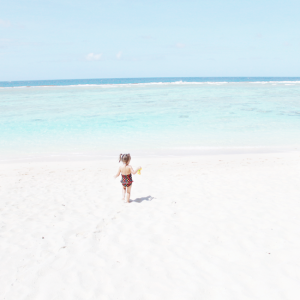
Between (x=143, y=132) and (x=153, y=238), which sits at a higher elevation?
(x=143, y=132)

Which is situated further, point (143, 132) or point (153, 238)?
point (143, 132)

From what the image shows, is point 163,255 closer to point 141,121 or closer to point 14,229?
point 14,229

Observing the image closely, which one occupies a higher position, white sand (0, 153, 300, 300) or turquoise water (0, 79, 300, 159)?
turquoise water (0, 79, 300, 159)

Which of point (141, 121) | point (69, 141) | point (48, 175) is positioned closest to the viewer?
point (48, 175)

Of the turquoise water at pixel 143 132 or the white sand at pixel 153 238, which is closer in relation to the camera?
the white sand at pixel 153 238

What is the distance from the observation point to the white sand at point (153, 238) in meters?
3.27

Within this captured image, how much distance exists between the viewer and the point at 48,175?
862 centimetres

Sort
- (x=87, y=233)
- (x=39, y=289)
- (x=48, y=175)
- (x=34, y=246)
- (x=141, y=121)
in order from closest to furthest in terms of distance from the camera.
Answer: (x=39, y=289)
(x=34, y=246)
(x=87, y=233)
(x=48, y=175)
(x=141, y=121)

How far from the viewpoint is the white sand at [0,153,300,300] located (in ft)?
10.7

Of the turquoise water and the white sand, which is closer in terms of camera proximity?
the white sand

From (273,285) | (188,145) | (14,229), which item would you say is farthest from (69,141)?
(273,285)

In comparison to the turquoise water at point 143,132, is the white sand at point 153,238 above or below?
below

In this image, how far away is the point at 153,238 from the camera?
441 cm

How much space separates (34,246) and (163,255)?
2.15 m
